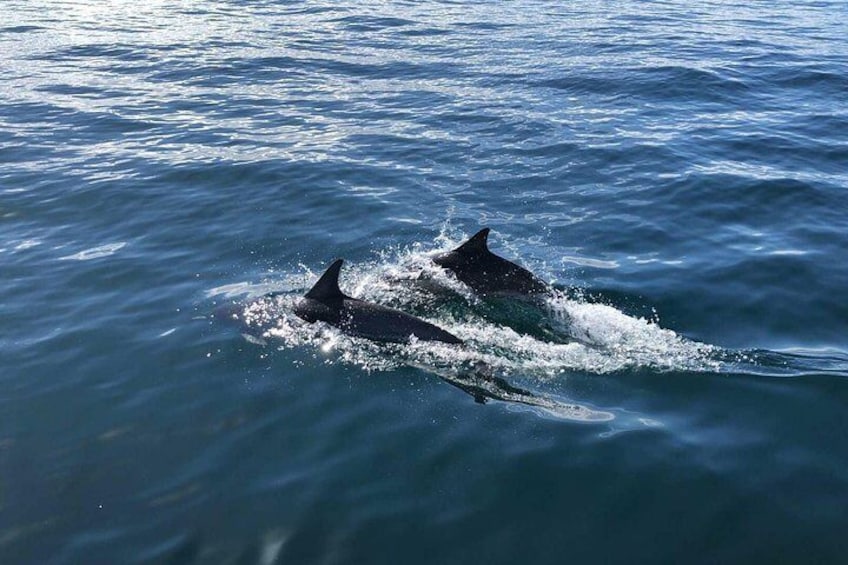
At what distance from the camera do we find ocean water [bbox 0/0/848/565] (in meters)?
7.74

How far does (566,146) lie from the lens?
1973cm

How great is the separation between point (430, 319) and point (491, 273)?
1.17 meters

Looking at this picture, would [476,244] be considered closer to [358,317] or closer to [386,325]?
[386,325]

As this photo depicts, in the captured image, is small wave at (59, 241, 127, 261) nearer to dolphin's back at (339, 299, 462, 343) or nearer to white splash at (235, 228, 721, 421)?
white splash at (235, 228, 721, 421)

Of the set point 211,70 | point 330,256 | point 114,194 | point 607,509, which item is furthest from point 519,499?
point 211,70

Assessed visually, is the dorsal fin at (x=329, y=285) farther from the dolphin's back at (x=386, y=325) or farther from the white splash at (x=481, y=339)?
the white splash at (x=481, y=339)

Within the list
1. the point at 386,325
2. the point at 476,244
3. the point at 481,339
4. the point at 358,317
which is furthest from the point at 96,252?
the point at 481,339

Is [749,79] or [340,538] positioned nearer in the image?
[340,538]

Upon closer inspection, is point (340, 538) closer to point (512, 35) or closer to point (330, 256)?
point (330, 256)

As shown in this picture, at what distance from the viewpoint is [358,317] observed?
11312 mm

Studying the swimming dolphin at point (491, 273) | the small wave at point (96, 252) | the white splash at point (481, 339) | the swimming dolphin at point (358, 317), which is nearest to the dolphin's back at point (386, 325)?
the swimming dolphin at point (358, 317)

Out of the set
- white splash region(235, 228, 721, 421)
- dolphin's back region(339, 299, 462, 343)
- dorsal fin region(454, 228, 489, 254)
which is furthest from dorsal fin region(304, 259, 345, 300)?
dorsal fin region(454, 228, 489, 254)

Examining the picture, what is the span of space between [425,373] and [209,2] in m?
40.3

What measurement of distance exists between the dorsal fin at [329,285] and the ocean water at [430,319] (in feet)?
1.51
